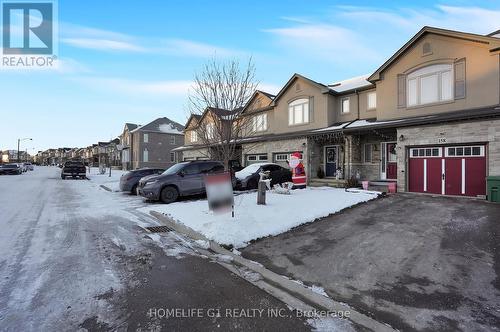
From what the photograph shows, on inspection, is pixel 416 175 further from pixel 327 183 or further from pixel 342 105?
pixel 342 105

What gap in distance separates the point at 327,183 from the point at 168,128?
132 feet

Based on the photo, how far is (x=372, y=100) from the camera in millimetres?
18297

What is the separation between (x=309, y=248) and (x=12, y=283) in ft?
17.4

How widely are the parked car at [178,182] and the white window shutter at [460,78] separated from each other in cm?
1109

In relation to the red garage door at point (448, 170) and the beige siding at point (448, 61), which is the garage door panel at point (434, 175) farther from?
the beige siding at point (448, 61)

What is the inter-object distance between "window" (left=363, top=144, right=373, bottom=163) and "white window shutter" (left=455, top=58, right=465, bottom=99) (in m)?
5.37

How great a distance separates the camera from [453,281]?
492 cm

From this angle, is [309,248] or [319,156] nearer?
[309,248]

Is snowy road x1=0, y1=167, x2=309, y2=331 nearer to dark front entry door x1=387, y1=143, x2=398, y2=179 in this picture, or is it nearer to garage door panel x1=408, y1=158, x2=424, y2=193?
garage door panel x1=408, y1=158, x2=424, y2=193

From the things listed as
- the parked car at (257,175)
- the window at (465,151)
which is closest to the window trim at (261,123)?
the parked car at (257,175)

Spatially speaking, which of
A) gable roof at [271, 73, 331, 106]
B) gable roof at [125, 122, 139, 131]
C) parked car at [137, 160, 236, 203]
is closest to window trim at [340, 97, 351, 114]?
gable roof at [271, 73, 331, 106]

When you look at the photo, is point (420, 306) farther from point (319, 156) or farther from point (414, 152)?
point (319, 156)

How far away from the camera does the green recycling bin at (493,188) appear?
1125cm

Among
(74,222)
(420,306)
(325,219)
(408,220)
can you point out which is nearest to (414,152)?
(408,220)
